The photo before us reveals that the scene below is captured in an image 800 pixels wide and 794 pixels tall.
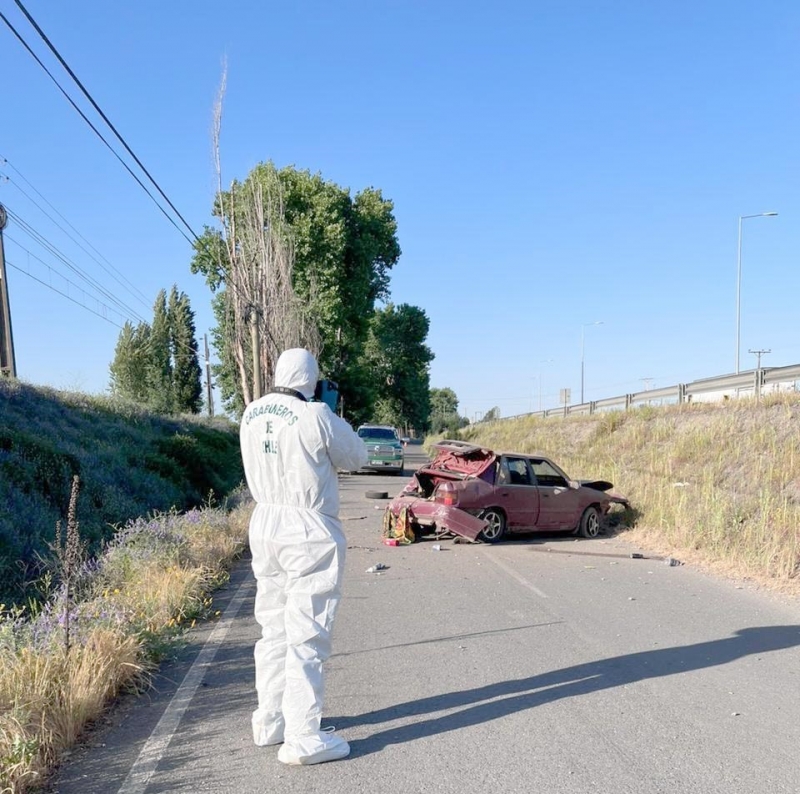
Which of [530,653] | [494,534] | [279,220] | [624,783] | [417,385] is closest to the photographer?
[624,783]

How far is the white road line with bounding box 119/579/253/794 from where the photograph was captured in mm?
3820

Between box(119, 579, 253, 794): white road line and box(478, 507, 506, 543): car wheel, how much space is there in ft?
18.7

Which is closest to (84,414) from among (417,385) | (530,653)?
(530,653)

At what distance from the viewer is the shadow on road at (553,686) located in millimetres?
4473

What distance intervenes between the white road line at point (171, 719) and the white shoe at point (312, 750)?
70 cm

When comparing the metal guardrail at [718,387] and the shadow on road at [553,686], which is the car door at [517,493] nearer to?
the shadow on road at [553,686]

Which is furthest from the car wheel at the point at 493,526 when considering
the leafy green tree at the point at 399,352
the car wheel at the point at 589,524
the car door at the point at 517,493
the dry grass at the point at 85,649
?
the leafy green tree at the point at 399,352

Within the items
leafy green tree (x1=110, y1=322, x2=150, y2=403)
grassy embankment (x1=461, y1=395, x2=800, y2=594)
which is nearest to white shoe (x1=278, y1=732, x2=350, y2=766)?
grassy embankment (x1=461, y1=395, x2=800, y2=594)

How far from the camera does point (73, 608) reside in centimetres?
536

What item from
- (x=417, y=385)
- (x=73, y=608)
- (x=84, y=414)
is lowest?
(x=73, y=608)

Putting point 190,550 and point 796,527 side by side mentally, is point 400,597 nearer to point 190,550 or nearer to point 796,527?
point 190,550

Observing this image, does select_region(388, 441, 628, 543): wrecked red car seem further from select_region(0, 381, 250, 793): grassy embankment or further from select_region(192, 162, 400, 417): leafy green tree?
select_region(192, 162, 400, 417): leafy green tree

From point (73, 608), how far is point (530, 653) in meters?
3.50

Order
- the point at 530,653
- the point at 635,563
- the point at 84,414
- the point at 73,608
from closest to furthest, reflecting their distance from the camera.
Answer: the point at 73,608 → the point at 530,653 → the point at 635,563 → the point at 84,414
